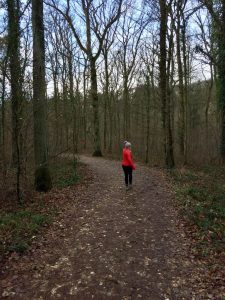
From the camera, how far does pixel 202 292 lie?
485 centimetres

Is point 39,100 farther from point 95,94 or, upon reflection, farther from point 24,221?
point 95,94

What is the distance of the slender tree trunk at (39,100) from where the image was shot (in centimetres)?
998

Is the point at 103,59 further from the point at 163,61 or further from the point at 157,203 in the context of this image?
the point at 157,203

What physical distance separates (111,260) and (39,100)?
618 cm

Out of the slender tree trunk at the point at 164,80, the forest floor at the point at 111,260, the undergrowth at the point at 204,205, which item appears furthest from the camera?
the slender tree trunk at the point at 164,80

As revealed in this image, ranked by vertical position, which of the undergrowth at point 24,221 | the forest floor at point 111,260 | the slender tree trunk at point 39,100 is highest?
the slender tree trunk at point 39,100

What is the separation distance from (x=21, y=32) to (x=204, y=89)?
106 feet

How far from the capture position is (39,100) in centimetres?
995

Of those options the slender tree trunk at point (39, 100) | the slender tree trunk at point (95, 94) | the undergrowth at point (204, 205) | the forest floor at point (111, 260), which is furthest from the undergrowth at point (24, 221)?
the slender tree trunk at point (95, 94)

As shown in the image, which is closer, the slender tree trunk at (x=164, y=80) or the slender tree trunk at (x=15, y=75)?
the slender tree trunk at (x=15, y=75)

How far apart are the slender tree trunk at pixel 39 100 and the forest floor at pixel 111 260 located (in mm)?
1886

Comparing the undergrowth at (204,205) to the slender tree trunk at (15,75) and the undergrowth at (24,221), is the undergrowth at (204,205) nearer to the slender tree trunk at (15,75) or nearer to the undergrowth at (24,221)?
the undergrowth at (24,221)

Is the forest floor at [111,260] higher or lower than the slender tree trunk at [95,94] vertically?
lower

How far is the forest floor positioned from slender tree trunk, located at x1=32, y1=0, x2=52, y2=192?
1.89 metres
